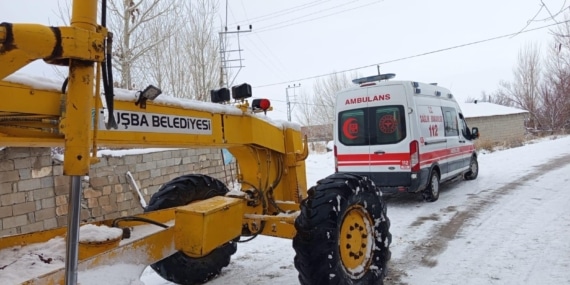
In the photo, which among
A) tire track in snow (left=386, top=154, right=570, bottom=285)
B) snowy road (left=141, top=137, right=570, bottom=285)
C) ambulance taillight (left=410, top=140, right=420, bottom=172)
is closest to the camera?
snowy road (left=141, top=137, right=570, bottom=285)

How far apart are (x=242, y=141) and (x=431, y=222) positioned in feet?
14.4

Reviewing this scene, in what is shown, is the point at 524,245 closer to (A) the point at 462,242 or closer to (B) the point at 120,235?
(A) the point at 462,242

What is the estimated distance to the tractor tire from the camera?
339 cm

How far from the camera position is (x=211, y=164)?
32.7 ft

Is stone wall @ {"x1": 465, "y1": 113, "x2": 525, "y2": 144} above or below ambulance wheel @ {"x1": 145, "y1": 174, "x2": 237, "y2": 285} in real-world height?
above

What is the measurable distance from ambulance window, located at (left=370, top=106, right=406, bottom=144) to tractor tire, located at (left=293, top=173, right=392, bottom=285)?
4357mm

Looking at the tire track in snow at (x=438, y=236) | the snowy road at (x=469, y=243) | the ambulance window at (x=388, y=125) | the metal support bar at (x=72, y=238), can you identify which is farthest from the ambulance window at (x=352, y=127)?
the metal support bar at (x=72, y=238)

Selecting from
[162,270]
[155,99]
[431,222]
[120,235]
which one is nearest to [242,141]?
[155,99]

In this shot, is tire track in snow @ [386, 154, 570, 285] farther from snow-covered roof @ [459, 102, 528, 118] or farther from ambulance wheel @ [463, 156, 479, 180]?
snow-covered roof @ [459, 102, 528, 118]

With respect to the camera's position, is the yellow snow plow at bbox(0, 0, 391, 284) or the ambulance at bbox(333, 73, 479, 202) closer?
the yellow snow plow at bbox(0, 0, 391, 284)

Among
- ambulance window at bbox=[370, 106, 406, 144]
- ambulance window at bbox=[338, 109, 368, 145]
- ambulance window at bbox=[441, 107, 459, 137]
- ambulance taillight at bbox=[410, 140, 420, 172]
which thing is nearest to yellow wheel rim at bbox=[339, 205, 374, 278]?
ambulance taillight at bbox=[410, 140, 420, 172]

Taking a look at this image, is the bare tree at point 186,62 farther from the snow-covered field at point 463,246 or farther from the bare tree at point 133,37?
the snow-covered field at point 463,246

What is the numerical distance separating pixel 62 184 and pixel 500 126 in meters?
37.6

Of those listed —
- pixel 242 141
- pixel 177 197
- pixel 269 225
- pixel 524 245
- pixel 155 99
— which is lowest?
pixel 524 245
